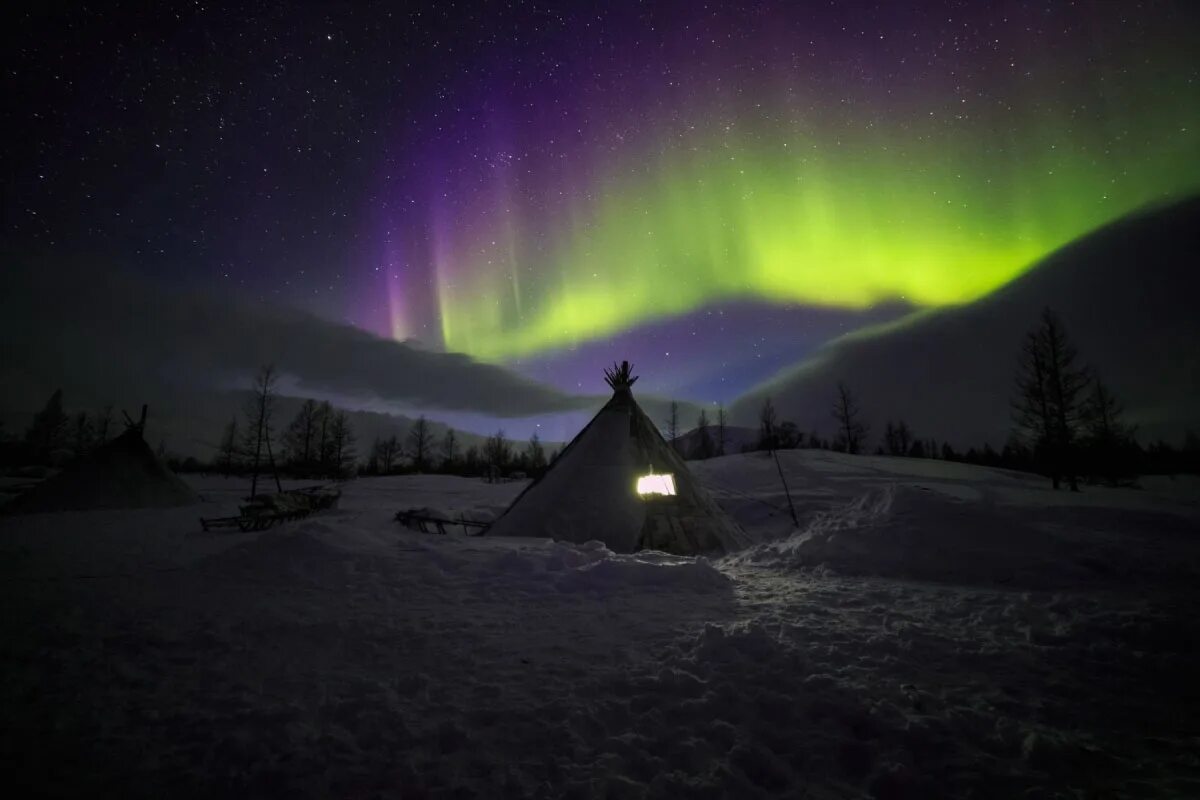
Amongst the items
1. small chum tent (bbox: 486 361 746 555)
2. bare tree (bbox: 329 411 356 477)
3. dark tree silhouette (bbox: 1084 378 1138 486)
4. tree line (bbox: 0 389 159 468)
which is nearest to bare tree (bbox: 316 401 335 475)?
bare tree (bbox: 329 411 356 477)

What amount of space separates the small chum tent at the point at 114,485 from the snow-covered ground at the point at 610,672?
15597 mm

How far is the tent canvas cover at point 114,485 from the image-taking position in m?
18.7

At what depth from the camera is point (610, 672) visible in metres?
Answer: 4.11

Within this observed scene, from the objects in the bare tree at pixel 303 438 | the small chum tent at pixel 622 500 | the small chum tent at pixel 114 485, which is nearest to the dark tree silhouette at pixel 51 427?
the bare tree at pixel 303 438

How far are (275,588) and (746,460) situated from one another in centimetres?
2766

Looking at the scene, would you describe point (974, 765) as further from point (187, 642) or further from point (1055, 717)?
point (187, 642)

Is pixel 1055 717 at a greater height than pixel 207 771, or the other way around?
pixel 207 771

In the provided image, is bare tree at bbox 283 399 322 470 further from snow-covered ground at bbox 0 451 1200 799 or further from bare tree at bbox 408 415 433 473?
snow-covered ground at bbox 0 451 1200 799

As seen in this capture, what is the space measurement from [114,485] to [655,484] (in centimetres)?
2356

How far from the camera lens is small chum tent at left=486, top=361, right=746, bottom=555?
11.0m

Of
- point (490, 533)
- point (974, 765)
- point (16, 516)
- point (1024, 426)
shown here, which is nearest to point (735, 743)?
point (974, 765)

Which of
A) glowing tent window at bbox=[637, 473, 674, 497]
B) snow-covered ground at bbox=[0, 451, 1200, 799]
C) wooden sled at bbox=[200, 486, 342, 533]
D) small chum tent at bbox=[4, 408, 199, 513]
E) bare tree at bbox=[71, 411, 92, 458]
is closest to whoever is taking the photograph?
snow-covered ground at bbox=[0, 451, 1200, 799]

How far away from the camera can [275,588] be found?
21.9 feet

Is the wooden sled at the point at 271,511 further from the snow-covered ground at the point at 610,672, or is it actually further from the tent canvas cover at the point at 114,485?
the snow-covered ground at the point at 610,672
